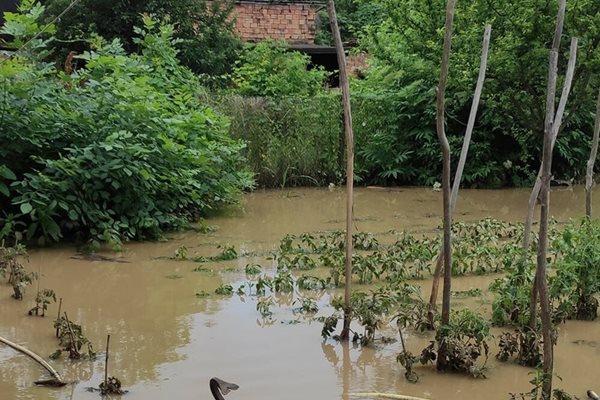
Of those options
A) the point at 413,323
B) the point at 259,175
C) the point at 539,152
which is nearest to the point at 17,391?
the point at 413,323

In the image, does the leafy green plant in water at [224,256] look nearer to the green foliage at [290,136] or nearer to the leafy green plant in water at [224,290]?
the leafy green plant in water at [224,290]

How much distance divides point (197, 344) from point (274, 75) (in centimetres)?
1004

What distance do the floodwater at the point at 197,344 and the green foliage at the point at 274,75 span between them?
628 cm

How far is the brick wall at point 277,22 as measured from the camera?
20359 millimetres

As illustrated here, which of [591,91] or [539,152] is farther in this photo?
[539,152]

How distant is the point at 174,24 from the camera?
48.9 feet

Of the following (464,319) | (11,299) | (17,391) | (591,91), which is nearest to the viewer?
(17,391)

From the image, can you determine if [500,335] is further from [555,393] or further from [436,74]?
[436,74]

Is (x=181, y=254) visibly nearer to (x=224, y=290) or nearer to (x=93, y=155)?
(x=224, y=290)

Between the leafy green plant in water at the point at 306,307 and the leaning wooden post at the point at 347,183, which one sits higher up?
the leaning wooden post at the point at 347,183

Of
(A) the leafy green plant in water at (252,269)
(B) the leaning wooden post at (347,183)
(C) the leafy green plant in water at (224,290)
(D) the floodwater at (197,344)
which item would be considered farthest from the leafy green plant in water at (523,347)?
(A) the leafy green plant in water at (252,269)

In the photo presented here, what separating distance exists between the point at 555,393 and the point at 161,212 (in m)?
5.62

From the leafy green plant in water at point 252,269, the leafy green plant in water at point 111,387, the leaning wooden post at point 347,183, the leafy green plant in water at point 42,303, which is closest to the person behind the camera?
the leafy green plant in water at point 111,387

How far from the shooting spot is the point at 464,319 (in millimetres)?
5000
